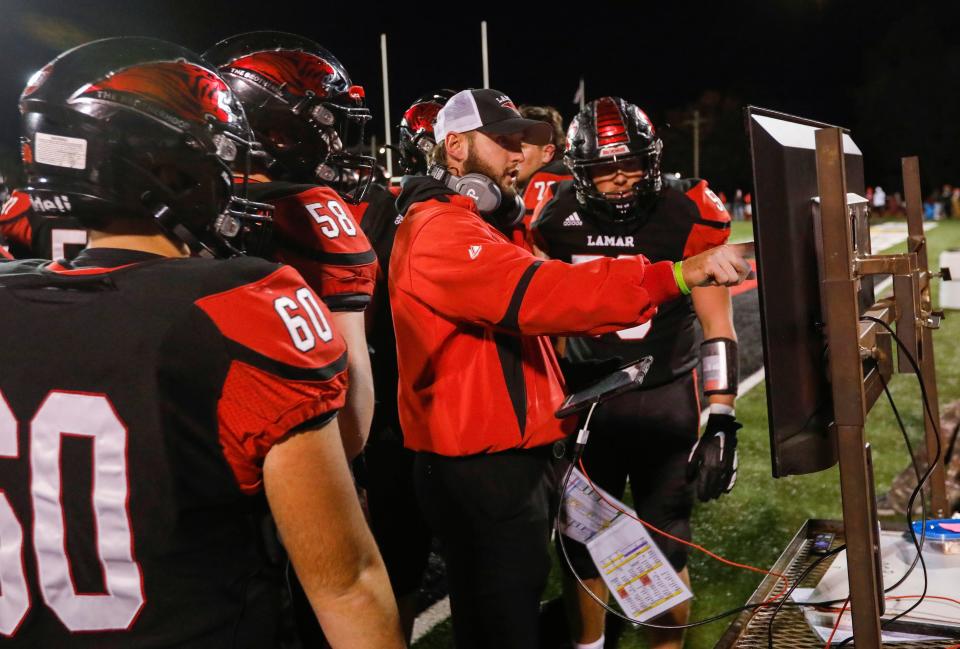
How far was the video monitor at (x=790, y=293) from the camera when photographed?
4.80ft

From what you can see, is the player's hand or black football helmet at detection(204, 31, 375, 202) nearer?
A: the player's hand

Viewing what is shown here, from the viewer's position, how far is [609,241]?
337 cm

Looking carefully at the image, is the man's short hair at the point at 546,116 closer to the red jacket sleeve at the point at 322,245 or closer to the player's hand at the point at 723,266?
the red jacket sleeve at the point at 322,245

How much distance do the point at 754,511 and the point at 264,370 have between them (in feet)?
14.2

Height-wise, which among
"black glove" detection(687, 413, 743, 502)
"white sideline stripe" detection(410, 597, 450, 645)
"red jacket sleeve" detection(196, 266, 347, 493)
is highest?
"red jacket sleeve" detection(196, 266, 347, 493)

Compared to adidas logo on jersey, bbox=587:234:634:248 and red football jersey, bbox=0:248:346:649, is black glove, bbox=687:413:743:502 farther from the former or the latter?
red football jersey, bbox=0:248:346:649

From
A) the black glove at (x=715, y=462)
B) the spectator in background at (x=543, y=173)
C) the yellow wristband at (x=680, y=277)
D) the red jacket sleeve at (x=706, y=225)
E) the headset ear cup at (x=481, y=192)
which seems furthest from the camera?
the spectator in background at (x=543, y=173)

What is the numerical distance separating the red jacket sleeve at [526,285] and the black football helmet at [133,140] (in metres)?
0.80

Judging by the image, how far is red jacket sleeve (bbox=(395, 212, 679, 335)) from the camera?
209 cm

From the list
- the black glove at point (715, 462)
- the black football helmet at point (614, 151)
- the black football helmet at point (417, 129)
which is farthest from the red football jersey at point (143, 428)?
the black football helmet at point (417, 129)

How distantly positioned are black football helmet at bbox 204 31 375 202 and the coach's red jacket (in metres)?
0.29

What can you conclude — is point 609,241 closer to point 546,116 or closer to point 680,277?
point 680,277

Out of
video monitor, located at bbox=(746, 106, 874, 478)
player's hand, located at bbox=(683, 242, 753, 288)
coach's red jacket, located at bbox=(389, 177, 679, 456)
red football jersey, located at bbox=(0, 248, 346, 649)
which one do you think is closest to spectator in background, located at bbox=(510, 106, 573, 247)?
coach's red jacket, located at bbox=(389, 177, 679, 456)

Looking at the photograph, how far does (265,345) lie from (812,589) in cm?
153
